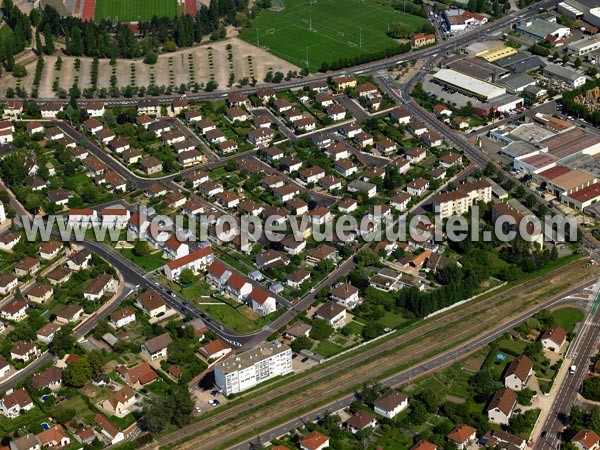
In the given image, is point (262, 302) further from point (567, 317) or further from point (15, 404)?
point (567, 317)

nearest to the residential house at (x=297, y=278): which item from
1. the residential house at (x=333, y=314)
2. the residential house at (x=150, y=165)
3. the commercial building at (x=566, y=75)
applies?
the residential house at (x=333, y=314)

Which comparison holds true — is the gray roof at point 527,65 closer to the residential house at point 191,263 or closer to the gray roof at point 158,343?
the residential house at point 191,263

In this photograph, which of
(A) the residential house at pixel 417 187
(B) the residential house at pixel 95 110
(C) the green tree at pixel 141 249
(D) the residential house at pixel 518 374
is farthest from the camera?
(B) the residential house at pixel 95 110

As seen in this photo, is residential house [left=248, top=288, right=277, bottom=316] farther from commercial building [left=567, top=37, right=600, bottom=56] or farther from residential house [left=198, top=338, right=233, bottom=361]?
commercial building [left=567, top=37, right=600, bottom=56]

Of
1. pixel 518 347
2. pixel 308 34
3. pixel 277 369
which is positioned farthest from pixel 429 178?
pixel 308 34

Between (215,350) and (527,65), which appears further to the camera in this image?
(527,65)

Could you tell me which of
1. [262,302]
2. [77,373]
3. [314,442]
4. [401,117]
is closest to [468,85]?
[401,117]
